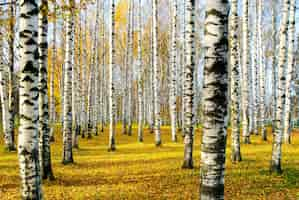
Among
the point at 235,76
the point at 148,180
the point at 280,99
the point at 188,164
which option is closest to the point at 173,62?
the point at 235,76

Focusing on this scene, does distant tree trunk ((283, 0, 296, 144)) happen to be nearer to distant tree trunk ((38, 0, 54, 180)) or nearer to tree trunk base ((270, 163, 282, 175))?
tree trunk base ((270, 163, 282, 175))

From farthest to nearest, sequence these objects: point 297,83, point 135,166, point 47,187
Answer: point 297,83
point 135,166
point 47,187

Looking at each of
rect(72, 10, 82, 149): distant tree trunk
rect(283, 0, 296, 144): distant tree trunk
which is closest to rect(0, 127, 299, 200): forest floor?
rect(72, 10, 82, 149): distant tree trunk

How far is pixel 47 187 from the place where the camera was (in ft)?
31.8

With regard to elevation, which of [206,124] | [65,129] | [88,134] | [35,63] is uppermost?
[35,63]

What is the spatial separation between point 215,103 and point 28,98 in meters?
3.44

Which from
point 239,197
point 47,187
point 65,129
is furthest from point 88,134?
point 239,197

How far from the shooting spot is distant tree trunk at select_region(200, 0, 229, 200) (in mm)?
4426

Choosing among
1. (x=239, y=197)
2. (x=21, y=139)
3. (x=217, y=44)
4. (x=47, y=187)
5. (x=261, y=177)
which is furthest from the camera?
(x=261, y=177)

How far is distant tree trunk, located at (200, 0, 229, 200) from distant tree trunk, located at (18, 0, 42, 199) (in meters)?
3.26

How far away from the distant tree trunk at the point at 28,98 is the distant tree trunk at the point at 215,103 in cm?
326

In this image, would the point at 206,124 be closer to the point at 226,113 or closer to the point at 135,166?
the point at 226,113

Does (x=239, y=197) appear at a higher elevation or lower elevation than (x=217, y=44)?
lower

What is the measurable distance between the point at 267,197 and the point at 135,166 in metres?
5.56
